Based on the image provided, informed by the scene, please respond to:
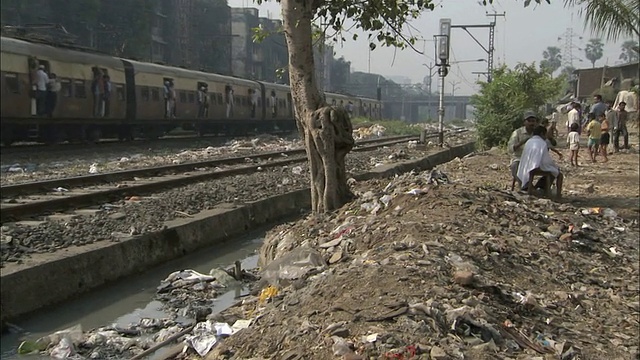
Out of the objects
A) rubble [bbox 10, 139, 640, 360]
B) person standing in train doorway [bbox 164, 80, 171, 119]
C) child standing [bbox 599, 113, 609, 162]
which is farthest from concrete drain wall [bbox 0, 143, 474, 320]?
person standing in train doorway [bbox 164, 80, 171, 119]

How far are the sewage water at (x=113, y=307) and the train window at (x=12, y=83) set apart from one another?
34.9 feet

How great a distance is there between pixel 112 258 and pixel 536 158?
18.2ft

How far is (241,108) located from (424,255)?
28.2 metres

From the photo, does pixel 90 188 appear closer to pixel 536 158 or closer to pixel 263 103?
pixel 536 158

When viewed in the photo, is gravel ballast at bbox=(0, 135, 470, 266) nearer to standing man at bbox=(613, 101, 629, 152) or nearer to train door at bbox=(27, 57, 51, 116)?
train door at bbox=(27, 57, 51, 116)

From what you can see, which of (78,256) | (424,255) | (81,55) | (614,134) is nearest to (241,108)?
(81,55)

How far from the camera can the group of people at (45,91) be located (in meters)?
18.4

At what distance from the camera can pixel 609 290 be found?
611 centimetres

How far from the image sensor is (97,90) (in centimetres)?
2138

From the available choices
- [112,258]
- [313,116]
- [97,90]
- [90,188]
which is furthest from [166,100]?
[313,116]

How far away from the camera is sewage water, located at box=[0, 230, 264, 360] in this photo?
6123 mm

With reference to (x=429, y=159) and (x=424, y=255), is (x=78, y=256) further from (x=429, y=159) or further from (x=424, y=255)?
(x=429, y=159)

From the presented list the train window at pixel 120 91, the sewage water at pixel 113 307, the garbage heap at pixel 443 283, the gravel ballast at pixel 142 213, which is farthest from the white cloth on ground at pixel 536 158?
the train window at pixel 120 91

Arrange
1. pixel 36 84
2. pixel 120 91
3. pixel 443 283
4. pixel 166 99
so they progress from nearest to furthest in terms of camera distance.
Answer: pixel 443 283 → pixel 36 84 → pixel 120 91 → pixel 166 99
